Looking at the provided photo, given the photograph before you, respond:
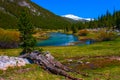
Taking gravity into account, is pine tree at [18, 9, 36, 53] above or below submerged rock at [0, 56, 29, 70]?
above

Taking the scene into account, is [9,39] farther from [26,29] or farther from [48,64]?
[48,64]

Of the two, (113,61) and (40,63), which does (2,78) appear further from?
(113,61)

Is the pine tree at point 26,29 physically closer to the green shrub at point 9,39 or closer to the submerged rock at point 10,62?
the green shrub at point 9,39

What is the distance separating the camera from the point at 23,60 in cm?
3591

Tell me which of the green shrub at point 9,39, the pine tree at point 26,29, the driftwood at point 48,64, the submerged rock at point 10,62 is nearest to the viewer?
the submerged rock at point 10,62

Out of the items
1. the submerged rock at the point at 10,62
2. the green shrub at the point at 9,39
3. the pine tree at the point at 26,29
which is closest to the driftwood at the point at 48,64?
the submerged rock at the point at 10,62

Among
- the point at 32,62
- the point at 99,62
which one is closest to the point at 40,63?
the point at 32,62

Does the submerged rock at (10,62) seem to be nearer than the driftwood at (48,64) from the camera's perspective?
Yes

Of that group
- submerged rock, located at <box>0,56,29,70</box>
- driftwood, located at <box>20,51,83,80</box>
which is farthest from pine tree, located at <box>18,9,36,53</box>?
submerged rock, located at <box>0,56,29,70</box>

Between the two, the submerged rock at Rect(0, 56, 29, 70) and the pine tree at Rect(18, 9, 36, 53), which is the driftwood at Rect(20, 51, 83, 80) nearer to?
the submerged rock at Rect(0, 56, 29, 70)

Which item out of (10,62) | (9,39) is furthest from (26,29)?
(9,39)

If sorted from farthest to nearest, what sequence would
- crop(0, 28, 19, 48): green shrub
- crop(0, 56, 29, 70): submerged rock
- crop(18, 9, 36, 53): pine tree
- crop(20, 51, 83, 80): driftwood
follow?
crop(0, 28, 19, 48): green shrub < crop(18, 9, 36, 53): pine tree < crop(20, 51, 83, 80): driftwood < crop(0, 56, 29, 70): submerged rock

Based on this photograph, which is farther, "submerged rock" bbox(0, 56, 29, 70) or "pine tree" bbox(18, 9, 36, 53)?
"pine tree" bbox(18, 9, 36, 53)

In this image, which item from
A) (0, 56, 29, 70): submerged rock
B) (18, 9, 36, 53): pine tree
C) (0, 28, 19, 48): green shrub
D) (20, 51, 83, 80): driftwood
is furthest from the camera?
(0, 28, 19, 48): green shrub
